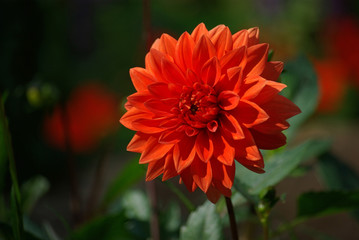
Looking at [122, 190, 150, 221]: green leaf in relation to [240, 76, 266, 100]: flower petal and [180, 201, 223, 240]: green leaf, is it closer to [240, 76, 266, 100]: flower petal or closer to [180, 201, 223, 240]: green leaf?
[180, 201, 223, 240]: green leaf

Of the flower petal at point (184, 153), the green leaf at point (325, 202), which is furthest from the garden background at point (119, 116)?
the flower petal at point (184, 153)

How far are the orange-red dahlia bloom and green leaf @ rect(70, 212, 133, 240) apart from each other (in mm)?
141

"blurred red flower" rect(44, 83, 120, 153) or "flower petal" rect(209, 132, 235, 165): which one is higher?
"flower petal" rect(209, 132, 235, 165)

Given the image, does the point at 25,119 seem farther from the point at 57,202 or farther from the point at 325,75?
the point at 325,75

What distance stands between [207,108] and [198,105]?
0.01 m

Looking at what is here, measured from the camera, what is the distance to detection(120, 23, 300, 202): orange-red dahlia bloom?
39 centimetres

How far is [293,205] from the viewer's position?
150 centimetres

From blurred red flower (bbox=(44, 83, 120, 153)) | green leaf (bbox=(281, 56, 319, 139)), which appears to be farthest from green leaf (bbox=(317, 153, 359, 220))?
blurred red flower (bbox=(44, 83, 120, 153))

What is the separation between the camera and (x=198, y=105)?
1.42 ft

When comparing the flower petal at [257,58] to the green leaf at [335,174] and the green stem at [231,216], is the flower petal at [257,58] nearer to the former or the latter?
the green stem at [231,216]

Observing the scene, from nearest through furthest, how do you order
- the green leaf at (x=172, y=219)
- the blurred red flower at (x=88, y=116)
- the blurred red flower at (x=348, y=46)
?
1. the green leaf at (x=172, y=219)
2. the blurred red flower at (x=88, y=116)
3. the blurred red flower at (x=348, y=46)

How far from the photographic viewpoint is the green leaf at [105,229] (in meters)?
0.53

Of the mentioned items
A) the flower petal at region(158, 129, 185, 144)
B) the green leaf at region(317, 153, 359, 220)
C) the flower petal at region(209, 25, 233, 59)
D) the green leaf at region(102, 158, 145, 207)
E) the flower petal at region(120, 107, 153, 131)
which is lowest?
the green leaf at region(102, 158, 145, 207)

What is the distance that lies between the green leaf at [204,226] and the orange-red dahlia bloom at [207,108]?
0.35 ft
